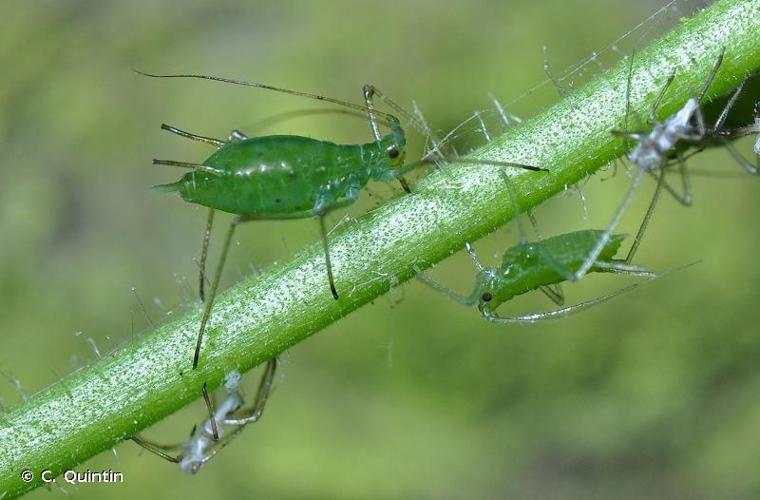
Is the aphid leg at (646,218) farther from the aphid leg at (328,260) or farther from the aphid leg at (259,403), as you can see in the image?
the aphid leg at (259,403)

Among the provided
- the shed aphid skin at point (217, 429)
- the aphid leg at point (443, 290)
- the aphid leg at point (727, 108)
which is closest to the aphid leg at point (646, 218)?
the aphid leg at point (727, 108)

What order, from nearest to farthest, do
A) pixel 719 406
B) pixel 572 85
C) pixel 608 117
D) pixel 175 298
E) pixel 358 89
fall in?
pixel 608 117 → pixel 572 85 → pixel 719 406 → pixel 175 298 → pixel 358 89

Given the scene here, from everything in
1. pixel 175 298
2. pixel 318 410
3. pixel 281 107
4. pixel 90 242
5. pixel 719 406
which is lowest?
pixel 719 406

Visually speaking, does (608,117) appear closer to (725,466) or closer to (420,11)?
(725,466)

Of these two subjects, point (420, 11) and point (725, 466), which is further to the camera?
point (420, 11)

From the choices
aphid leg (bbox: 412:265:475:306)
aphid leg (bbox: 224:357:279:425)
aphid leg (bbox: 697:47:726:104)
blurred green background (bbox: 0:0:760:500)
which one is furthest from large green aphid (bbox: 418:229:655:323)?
blurred green background (bbox: 0:0:760:500)

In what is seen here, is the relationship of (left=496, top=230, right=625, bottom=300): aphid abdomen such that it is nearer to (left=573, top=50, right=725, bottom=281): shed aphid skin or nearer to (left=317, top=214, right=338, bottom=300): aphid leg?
(left=573, top=50, right=725, bottom=281): shed aphid skin

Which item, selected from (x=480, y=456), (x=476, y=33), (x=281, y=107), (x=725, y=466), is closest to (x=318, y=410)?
(x=480, y=456)
